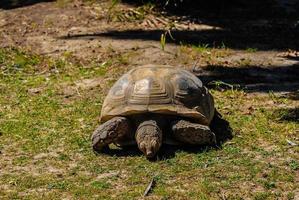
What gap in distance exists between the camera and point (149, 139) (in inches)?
221

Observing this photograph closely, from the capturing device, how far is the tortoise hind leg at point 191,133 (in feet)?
19.0

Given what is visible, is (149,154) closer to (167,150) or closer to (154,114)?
(167,150)

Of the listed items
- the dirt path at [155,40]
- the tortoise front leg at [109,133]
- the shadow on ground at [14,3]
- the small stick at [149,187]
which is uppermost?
the tortoise front leg at [109,133]

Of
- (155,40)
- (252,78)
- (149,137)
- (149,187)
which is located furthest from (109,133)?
(155,40)

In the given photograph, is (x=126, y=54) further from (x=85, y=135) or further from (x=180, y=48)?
(x=85, y=135)

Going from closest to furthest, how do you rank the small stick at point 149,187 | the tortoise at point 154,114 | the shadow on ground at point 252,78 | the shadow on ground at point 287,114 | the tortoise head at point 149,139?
the small stick at point 149,187 < the tortoise head at point 149,139 < the tortoise at point 154,114 < the shadow on ground at point 287,114 < the shadow on ground at point 252,78

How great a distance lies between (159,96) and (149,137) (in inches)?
17.7

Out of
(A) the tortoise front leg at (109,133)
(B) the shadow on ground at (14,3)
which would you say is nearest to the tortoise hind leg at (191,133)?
(A) the tortoise front leg at (109,133)

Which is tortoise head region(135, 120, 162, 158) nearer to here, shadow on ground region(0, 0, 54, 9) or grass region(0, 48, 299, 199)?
grass region(0, 48, 299, 199)

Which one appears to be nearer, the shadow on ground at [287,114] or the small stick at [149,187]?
the small stick at [149,187]

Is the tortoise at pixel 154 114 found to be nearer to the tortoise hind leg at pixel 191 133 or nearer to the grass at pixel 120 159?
the tortoise hind leg at pixel 191 133

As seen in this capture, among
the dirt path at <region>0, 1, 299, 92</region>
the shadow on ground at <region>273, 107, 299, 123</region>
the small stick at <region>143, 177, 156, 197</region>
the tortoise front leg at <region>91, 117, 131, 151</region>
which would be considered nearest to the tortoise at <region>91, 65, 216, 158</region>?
the tortoise front leg at <region>91, 117, 131, 151</region>

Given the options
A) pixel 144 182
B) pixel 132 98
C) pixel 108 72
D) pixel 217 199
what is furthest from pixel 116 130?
pixel 108 72

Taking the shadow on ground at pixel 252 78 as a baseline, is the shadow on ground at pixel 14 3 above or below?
below
